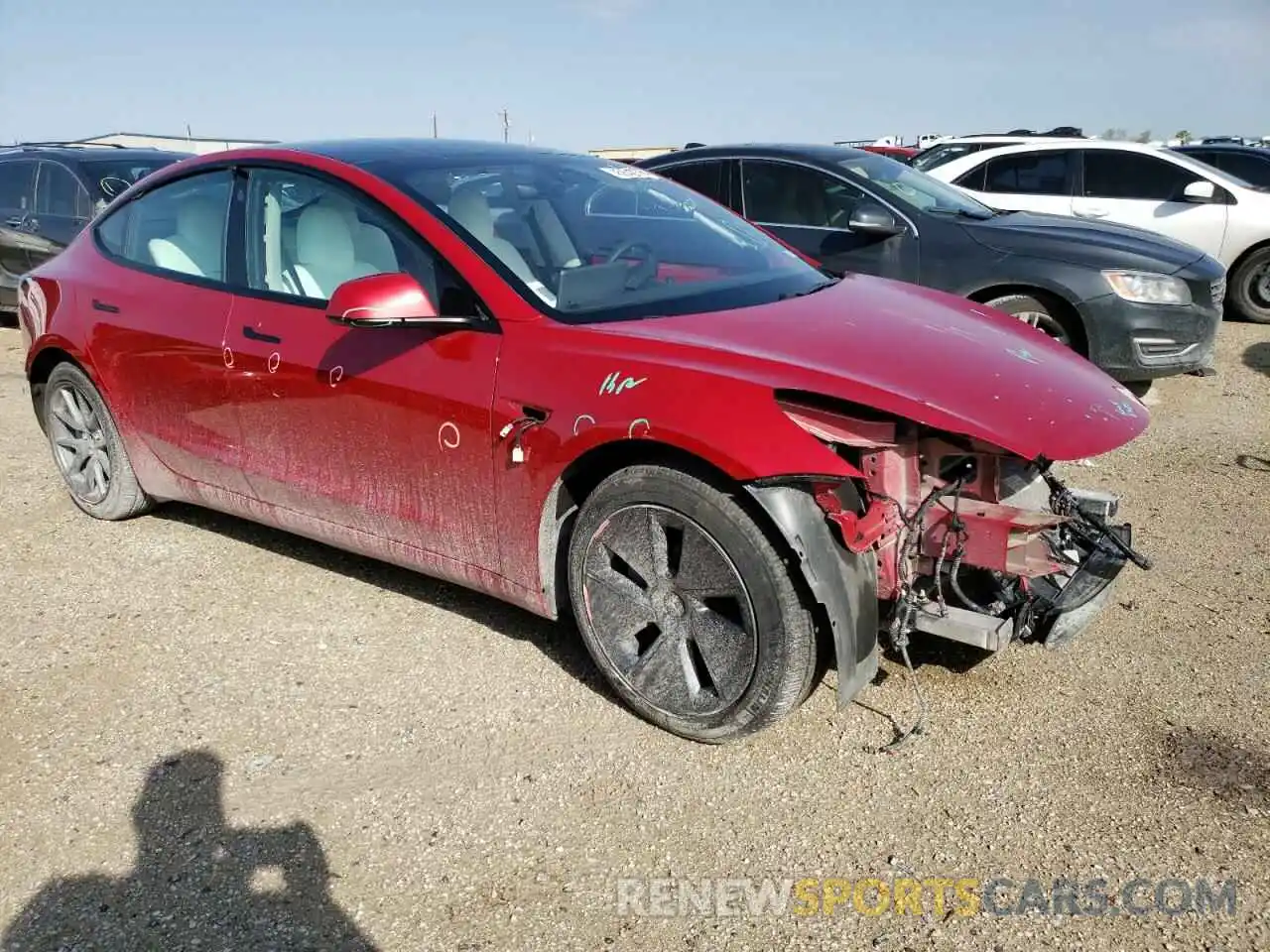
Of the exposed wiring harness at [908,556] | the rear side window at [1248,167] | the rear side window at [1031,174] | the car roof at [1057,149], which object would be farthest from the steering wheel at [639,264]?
the rear side window at [1248,167]

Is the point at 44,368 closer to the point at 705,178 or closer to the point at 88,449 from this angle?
the point at 88,449

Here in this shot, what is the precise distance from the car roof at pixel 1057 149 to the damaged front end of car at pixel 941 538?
6678 mm

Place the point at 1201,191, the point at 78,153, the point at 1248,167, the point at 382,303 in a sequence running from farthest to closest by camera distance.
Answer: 1. the point at 1248,167
2. the point at 78,153
3. the point at 1201,191
4. the point at 382,303

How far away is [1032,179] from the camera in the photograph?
352 inches

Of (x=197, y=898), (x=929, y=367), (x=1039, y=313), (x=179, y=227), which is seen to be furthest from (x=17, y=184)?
(x=929, y=367)

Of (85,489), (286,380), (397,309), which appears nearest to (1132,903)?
(397,309)

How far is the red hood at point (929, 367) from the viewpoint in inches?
99.3

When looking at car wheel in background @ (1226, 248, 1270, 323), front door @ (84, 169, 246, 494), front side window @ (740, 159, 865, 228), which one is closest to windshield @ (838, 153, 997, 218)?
front side window @ (740, 159, 865, 228)

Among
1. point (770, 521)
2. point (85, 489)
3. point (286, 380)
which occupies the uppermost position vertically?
point (286, 380)

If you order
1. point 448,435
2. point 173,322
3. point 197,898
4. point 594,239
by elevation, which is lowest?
point 197,898

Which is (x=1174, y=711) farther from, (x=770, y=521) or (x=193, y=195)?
(x=193, y=195)

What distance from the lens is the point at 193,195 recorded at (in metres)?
4.00

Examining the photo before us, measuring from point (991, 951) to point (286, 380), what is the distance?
103 inches

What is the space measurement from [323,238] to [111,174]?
661 centimetres
